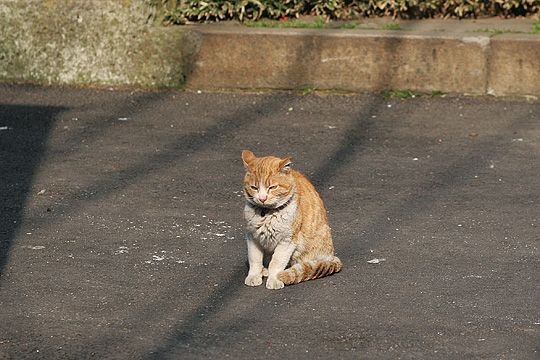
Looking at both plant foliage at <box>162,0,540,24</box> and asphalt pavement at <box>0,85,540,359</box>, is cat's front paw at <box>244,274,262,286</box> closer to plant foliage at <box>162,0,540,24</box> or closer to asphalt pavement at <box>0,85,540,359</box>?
asphalt pavement at <box>0,85,540,359</box>

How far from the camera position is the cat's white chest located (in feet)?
19.7

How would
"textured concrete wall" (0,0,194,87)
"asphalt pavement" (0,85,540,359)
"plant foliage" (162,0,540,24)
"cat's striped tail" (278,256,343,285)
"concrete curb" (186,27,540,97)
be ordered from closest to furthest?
"asphalt pavement" (0,85,540,359) → "cat's striped tail" (278,256,343,285) → "concrete curb" (186,27,540,97) → "textured concrete wall" (0,0,194,87) → "plant foliage" (162,0,540,24)

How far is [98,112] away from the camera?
392 inches

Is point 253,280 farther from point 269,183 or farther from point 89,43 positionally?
point 89,43

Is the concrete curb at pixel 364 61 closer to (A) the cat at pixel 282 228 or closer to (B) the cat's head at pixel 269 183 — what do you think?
(A) the cat at pixel 282 228

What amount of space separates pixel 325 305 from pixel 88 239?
170 centimetres

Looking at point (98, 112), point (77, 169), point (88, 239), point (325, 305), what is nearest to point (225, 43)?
point (98, 112)

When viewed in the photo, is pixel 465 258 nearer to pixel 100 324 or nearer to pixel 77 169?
pixel 100 324

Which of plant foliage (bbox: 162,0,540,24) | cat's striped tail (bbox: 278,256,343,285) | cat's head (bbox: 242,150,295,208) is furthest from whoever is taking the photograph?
plant foliage (bbox: 162,0,540,24)

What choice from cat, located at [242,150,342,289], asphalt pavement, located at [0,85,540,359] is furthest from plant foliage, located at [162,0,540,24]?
cat, located at [242,150,342,289]

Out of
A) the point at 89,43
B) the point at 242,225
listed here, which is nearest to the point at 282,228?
the point at 242,225

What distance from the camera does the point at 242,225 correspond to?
23.6ft

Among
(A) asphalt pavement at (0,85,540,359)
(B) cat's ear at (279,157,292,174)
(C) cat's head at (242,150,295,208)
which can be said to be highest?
(B) cat's ear at (279,157,292,174)

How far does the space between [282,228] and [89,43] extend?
16.8ft
